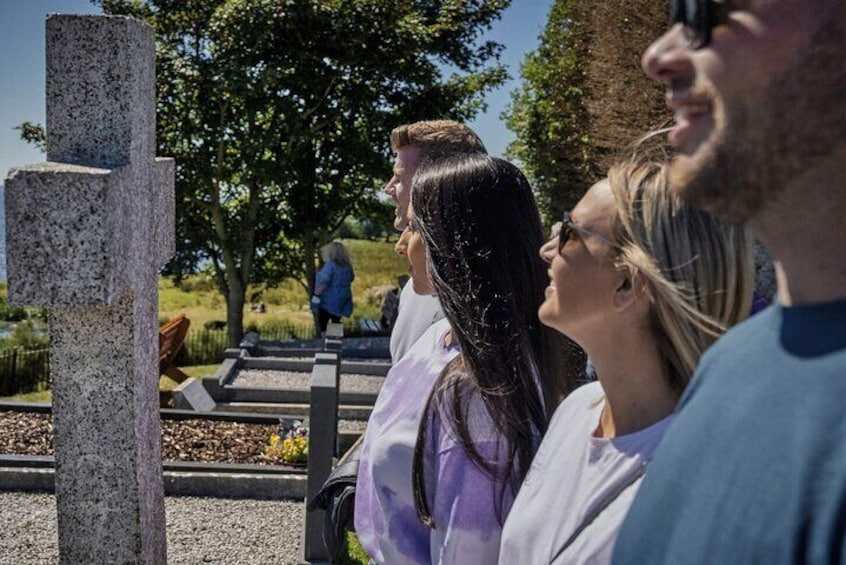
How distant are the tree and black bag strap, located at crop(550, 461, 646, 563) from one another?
37.5 feet

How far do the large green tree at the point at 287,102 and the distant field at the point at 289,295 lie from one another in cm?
515

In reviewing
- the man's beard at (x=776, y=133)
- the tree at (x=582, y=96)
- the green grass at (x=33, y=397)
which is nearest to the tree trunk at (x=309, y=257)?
the tree at (x=582, y=96)

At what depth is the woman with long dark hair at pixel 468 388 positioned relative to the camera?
2232mm

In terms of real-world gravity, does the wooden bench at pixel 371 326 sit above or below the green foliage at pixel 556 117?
below

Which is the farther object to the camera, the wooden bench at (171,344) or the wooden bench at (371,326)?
the wooden bench at (371,326)

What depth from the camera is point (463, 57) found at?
18812 mm

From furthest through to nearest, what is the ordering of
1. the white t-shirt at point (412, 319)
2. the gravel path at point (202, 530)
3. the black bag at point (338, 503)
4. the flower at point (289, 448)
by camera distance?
the flower at point (289, 448), the gravel path at point (202, 530), the white t-shirt at point (412, 319), the black bag at point (338, 503)

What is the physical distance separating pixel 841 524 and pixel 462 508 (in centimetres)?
145

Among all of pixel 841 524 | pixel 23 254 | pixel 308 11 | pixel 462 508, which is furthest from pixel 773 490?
pixel 308 11

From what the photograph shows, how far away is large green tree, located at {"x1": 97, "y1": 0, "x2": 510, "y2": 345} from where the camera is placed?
1664 cm

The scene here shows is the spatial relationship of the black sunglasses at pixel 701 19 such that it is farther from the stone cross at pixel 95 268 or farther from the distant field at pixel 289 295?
the distant field at pixel 289 295

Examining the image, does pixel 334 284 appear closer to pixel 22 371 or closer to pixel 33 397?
pixel 33 397

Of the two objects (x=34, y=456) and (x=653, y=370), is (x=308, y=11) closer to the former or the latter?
(x=34, y=456)

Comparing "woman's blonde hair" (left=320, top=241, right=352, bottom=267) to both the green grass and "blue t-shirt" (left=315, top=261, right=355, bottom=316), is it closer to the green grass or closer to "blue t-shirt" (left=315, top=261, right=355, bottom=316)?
"blue t-shirt" (left=315, top=261, right=355, bottom=316)
